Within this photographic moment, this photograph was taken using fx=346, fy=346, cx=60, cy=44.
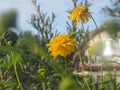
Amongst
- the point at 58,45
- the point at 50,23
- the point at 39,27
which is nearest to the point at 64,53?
the point at 58,45

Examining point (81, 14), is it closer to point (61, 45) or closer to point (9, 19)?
point (61, 45)

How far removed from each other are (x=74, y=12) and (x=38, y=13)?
3446 mm

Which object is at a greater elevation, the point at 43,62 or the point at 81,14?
the point at 81,14

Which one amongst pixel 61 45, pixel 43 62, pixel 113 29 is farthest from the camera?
pixel 43 62

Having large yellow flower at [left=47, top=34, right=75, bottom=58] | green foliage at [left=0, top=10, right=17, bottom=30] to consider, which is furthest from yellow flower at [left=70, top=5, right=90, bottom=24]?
green foliage at [left=0, top=10, right=17, bottom=30]

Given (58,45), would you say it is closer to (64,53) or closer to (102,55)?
(64,53)

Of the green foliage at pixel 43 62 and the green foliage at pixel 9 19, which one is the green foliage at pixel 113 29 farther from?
the green foliage at pixel 9 19

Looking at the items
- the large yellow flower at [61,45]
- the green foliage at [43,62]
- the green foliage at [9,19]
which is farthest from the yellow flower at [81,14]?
the green foliage at [9,19]

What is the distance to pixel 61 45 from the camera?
1.14 m

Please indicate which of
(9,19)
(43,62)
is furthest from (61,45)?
(9,19)

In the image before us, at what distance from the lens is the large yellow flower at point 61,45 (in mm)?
1128

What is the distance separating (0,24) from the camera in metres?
0.75

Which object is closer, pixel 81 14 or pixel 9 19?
pixel 9 19

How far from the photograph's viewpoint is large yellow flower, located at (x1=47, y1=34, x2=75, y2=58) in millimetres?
1128
